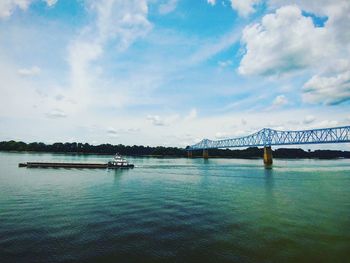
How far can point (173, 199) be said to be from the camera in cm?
3478

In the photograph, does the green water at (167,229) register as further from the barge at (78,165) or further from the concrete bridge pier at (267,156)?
the concrete bridge pier at (267,156)

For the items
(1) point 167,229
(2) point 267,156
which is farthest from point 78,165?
(2) point 267,156

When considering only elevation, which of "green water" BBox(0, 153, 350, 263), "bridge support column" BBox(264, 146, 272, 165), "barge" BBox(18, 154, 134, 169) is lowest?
"green water" BBox(0, 153, 350, 263)

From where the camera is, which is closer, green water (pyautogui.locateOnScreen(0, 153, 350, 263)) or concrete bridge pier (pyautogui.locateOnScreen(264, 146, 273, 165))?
green water (pyautogui.locateOnScreen(0, 153, 350, 263))

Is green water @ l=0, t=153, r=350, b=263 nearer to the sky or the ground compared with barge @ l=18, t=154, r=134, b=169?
nearer to the ground

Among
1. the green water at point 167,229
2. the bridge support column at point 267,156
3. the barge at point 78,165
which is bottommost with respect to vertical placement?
the green water at point 167,229

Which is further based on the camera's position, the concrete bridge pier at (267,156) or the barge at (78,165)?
the concrete bridge pier at (267,156)

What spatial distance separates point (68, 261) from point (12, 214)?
13192 mm

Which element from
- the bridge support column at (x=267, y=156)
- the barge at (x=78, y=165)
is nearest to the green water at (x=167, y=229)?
the barge at (x=78, y=165)

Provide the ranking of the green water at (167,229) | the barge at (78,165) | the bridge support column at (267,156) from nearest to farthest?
1. the green water at (167,229)
2. the barge at (78,165)
3. the bridge support column at (267,156)

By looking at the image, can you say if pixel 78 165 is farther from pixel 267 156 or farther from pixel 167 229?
pixel 267 156

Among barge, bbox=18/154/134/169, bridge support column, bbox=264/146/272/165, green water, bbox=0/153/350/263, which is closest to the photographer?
green water, bbox=0/153/350/263

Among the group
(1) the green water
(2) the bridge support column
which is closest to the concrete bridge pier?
(2) the bridge support column

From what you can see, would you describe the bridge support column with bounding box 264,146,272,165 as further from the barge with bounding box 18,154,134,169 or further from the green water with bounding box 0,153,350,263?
the green water with bounding box 0,153,350,263
